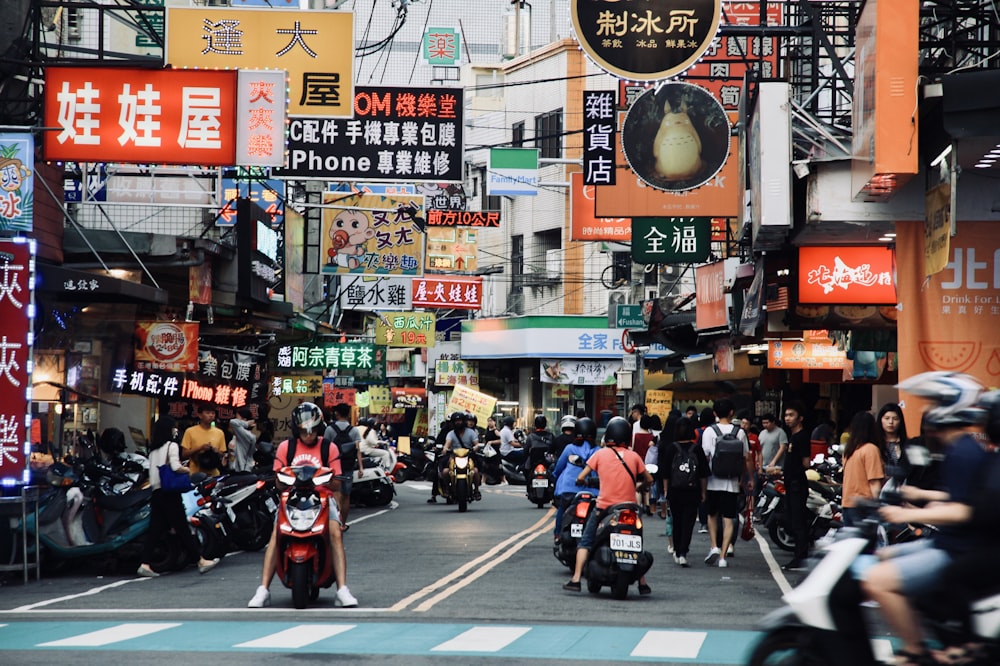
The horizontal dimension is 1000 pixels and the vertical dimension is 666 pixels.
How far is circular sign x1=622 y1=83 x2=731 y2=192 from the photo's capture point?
19.1 meters

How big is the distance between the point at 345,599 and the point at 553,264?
128 feet

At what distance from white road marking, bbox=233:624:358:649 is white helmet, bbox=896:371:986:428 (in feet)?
17.4

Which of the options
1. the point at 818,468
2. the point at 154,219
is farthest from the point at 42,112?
the point at 818,468

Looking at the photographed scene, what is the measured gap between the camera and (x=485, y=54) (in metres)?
63.5

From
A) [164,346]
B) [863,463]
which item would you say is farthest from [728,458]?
[164,346]

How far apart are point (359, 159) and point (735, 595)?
9.58 m

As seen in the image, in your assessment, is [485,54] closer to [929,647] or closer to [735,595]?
[735,595]

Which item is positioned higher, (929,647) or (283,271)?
(283,271)

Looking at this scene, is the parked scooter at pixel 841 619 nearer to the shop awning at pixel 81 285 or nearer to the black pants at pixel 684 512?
the black pants at pixel 684 512

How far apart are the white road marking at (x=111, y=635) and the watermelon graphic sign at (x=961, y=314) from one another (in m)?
7.53

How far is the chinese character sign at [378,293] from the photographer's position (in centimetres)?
3594

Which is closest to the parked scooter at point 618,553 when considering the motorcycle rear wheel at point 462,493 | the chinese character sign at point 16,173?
the chinese character sign at point 16,173

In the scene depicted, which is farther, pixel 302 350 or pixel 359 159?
pixel 302 350

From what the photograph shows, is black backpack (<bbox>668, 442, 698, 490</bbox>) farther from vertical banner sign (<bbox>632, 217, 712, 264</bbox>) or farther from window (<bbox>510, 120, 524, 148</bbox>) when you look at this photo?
window (<bbox>510, 120, 524, 148</bbox>)
